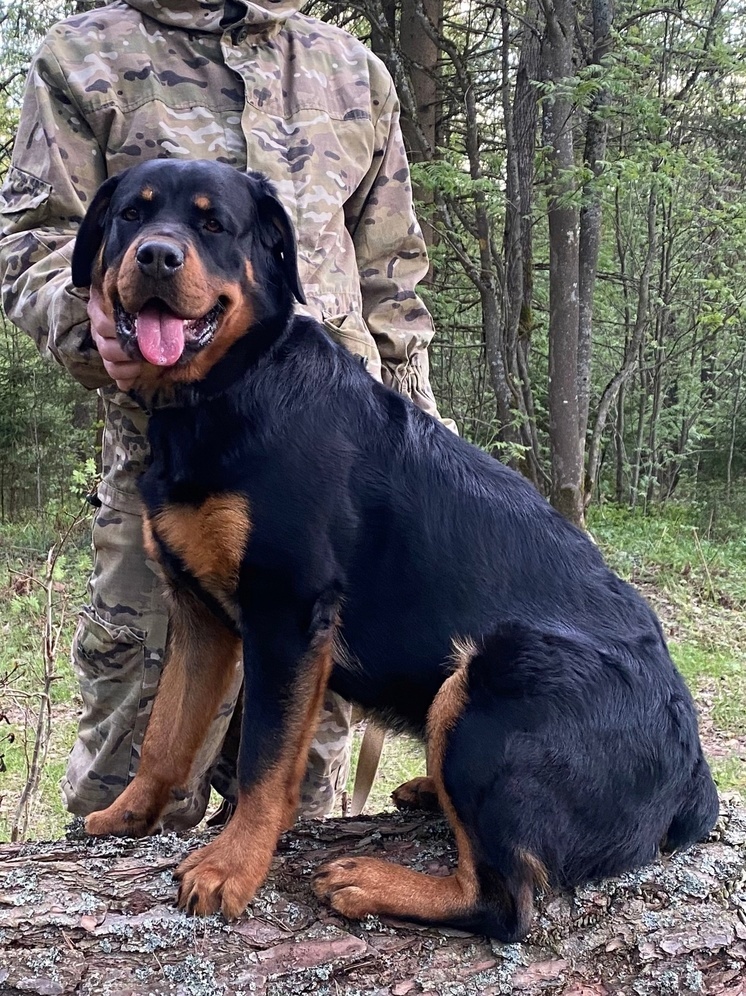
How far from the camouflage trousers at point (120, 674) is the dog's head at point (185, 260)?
89 cm

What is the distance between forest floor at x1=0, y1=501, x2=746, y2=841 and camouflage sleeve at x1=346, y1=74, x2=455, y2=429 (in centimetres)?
149

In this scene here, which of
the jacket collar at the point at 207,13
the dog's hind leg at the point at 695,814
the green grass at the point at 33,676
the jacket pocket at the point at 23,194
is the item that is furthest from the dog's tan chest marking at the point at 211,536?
the jacket collar at the point at 207,13

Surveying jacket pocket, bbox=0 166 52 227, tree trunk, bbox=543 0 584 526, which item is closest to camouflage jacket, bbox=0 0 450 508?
jacket pocket, bbox=0 166 52 227

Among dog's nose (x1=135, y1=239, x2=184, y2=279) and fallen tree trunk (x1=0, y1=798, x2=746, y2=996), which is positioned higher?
dog's nose (x1=135, y1=239, x2=184, y2=279)

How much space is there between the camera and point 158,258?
217 cm

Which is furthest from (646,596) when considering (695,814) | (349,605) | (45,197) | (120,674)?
(45,197)

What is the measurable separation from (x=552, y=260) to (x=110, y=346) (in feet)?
24.7

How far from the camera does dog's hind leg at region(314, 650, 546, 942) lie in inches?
83.3

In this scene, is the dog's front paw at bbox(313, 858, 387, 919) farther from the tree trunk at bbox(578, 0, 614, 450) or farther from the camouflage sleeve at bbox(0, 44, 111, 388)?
the tree trunk at bbox(578, 0, 614, 450)

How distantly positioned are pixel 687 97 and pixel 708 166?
6.29 feet

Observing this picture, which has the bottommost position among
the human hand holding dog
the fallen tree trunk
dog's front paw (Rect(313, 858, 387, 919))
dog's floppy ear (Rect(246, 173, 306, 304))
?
the fallen tree trunk

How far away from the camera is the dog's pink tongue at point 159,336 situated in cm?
224

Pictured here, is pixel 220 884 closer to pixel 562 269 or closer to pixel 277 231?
pixel 277 231

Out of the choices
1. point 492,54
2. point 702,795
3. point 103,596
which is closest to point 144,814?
point 103,596
